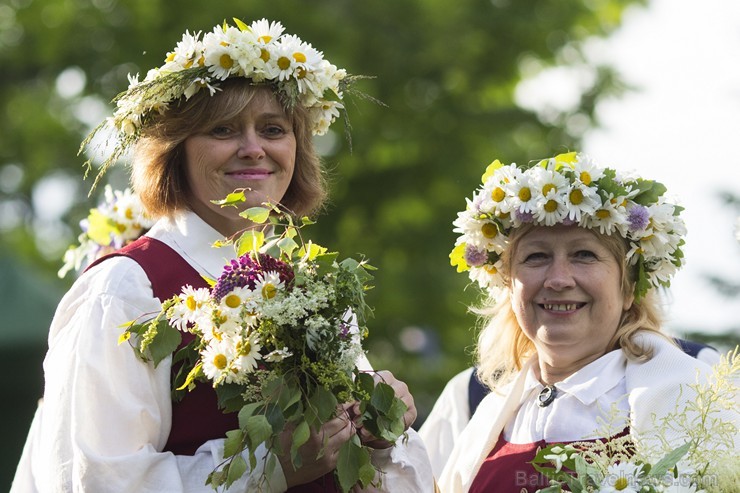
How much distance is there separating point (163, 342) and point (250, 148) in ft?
2.77

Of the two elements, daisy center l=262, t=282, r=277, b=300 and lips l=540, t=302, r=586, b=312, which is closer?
daisy center l=262, t=282, r=277, b=300

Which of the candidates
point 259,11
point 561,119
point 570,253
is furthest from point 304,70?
point 561,119

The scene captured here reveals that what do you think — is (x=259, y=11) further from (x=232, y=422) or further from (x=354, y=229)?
(x=232, y=422)

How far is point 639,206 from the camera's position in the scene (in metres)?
4.64

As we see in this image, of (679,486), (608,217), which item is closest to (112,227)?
(608,217)

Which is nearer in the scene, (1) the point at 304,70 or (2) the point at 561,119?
(1) the point at 304,70

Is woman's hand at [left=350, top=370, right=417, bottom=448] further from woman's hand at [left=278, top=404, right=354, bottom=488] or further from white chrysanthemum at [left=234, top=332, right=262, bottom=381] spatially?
white chrysanthemum at [left=234, top=332, right=262, bottom=381]

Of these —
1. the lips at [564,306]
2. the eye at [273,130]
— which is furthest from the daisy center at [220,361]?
the lips at [564,306]

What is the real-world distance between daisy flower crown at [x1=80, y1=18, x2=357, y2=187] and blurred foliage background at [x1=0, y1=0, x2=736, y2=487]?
8181 millimetres

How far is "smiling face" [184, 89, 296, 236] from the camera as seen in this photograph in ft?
14.6

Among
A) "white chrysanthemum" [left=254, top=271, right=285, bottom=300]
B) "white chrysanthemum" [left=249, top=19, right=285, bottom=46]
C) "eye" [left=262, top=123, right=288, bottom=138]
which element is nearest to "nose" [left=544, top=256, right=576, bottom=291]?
"eye" [left=262, top=123, right=288, bottom=138]

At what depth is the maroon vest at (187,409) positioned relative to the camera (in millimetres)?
4070

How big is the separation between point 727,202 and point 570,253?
4.18m

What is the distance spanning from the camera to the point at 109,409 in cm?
389
